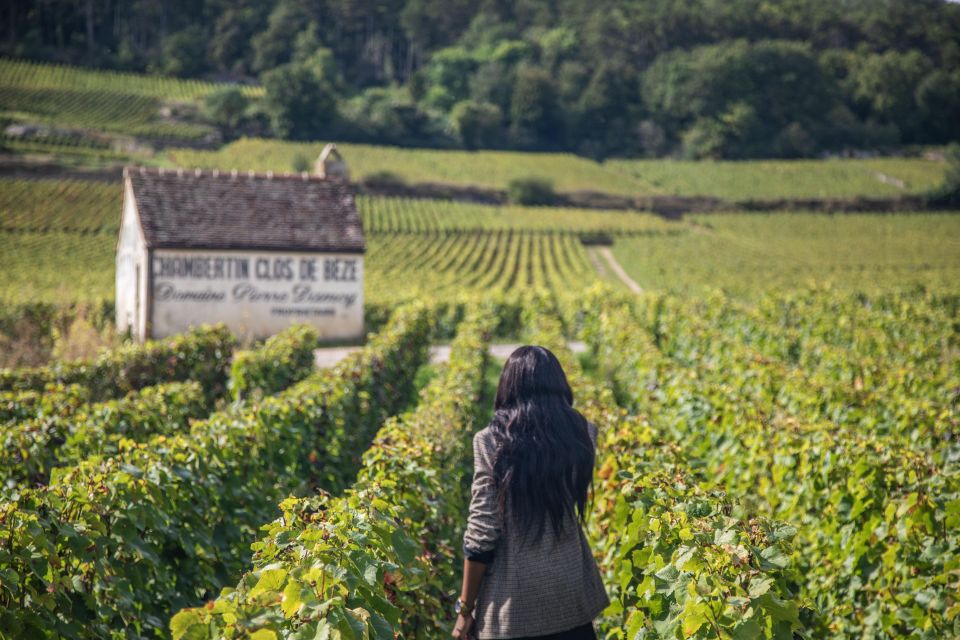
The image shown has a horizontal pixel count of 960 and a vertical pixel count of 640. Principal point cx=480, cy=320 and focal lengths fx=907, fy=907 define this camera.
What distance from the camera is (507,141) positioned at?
368 ft

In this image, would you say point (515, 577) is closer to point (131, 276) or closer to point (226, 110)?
point (131, 276)

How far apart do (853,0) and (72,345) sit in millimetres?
172160

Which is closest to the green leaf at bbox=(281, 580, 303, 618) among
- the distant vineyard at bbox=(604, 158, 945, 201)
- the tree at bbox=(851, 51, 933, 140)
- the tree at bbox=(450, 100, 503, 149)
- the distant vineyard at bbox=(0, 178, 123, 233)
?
the distant vineyard at bbox=(0, 178, 123, 233)

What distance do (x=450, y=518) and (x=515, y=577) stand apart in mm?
2755

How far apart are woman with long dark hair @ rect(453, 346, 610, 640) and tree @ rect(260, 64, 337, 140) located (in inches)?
3897

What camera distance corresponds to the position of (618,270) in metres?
59.9

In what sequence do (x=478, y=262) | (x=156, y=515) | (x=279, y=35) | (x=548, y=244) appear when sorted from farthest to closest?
(x=279, y=35) → (x=548, y=244) → (x=478, y=262) → (x=156, y=515)

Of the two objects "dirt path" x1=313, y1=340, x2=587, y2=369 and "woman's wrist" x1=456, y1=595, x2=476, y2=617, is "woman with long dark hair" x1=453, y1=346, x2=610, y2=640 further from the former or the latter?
"dirt path" x1=313, y1=340, x2=587, y2=369

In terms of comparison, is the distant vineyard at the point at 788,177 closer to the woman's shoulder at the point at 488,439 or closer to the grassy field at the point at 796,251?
the grassy field at the point at 796,251

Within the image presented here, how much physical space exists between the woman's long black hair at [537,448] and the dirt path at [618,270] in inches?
1895

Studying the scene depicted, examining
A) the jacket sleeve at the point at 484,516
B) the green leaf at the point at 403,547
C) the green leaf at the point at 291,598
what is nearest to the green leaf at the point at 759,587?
the jacket sleeve at the point at 484,516

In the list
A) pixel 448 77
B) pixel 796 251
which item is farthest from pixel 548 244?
pixel 448 77

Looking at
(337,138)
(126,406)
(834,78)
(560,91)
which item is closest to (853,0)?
(834,78)

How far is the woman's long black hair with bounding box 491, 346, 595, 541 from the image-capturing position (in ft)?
12.5
